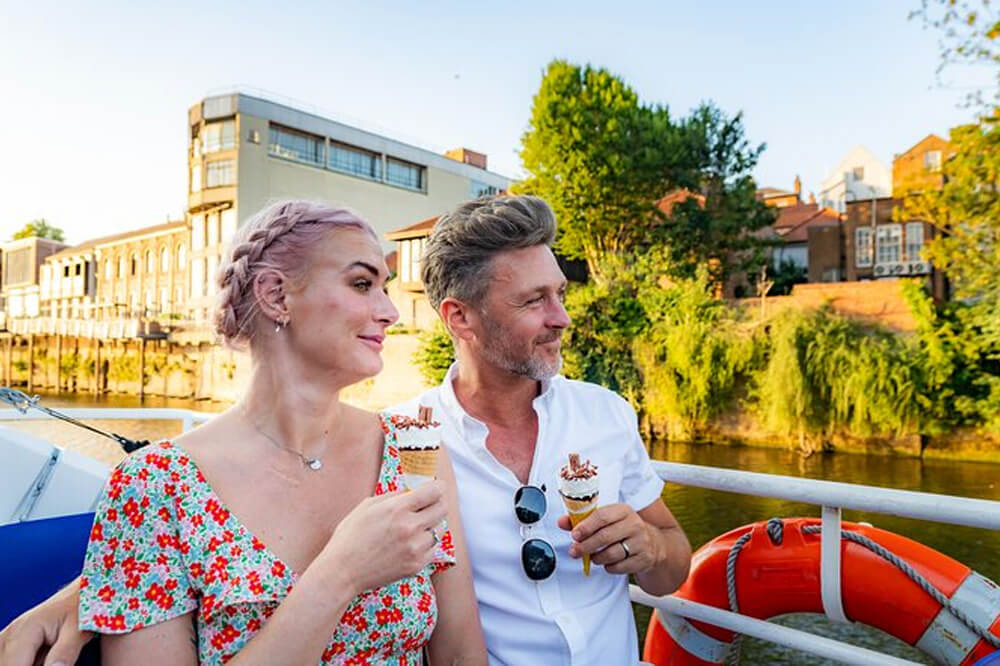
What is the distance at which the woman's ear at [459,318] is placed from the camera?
2068 mm

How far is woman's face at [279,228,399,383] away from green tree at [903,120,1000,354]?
12499 millimetres

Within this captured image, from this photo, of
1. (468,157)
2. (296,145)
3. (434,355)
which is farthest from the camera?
(468,157)

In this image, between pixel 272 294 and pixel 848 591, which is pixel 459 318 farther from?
pixel 848 591

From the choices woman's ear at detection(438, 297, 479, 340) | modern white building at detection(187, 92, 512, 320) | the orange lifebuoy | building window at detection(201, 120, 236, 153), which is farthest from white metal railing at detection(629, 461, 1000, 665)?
building window at detection(201, 120, 236, 153)

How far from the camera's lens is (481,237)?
203 centimetres

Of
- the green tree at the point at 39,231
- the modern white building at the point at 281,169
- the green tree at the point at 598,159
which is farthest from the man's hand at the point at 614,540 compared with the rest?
the green tree at the point at 39,231

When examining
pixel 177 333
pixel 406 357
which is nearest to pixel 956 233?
pixel 406 357

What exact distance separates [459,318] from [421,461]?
0.73 m

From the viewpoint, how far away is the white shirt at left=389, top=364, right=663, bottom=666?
1.73m

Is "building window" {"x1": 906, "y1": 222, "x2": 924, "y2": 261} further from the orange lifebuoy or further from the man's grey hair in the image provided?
the man's grey hair

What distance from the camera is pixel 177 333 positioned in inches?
1309

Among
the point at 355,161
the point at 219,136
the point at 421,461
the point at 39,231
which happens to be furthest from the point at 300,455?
the point at 39,231

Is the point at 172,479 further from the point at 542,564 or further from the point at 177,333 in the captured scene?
the point at 177,333

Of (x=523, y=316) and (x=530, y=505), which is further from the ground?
(x=523, y=316)
